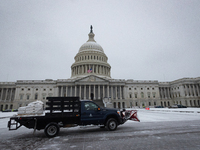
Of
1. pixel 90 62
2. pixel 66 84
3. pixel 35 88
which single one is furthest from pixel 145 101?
pixel 35 88

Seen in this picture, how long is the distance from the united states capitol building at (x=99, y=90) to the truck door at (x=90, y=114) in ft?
151

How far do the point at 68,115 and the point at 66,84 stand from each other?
54545 millimetres

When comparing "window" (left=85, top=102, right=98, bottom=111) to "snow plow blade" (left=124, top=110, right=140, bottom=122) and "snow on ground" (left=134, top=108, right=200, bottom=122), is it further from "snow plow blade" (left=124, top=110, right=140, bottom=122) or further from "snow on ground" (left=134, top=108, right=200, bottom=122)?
"snow on ground" (left=134, top=108, right=200, bottom=122)

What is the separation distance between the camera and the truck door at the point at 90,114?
9.13 meters

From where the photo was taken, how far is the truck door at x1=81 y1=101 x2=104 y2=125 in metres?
9.13

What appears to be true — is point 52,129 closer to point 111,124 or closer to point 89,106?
point 89,106

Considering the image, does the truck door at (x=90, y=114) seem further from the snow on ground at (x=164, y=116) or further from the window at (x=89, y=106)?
the snow on ground at (x=164, y=116)

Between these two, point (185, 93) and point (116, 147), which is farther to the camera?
point (185, 93)

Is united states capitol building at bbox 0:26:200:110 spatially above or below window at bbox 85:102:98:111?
above

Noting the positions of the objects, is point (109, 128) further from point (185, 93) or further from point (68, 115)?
point (185, 93)

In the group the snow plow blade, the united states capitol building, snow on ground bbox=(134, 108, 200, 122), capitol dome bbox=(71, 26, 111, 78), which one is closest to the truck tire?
the snow plow blade

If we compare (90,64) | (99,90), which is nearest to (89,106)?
(99,90)

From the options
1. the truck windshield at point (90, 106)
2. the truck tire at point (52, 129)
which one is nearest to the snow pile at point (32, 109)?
the truck tire at point (52, 129)

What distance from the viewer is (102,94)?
2393 inches
